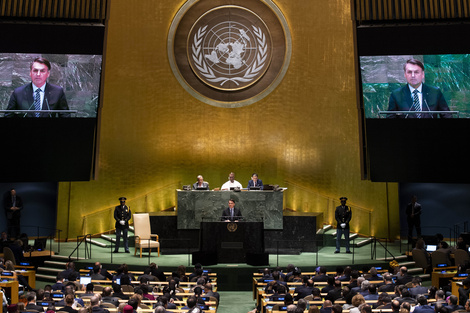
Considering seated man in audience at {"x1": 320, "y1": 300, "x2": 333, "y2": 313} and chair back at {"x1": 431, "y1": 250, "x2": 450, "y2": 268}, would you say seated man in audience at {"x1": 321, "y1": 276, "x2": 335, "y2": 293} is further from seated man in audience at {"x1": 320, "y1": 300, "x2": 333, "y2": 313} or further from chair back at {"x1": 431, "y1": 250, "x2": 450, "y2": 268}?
chair back at {"x1": 431, "y1": 250, "x2": 450, "y2": 268}

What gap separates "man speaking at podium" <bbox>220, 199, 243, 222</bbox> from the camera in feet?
49.8

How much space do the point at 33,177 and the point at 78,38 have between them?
366 centimetres

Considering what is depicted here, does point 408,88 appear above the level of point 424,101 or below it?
above

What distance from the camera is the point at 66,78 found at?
1634cm

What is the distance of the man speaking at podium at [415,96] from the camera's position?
1559 cm

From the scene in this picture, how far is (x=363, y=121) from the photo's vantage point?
16.2m

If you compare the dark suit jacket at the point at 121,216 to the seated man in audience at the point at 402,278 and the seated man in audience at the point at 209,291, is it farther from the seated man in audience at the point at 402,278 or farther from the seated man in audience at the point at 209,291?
the seated man in audience at the point at 402,278

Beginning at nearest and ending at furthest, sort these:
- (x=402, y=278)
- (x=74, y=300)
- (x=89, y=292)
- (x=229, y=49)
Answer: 1. (x=74, y=300)
2. (x=89, y=292)
3. (x=402, y=278)
4. (x=229, y=49)

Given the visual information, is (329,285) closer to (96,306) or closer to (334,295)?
(334,295)

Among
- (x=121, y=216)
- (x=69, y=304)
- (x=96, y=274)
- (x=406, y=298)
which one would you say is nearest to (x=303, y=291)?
(x=406, y=298)

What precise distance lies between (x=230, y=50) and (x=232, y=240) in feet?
19.9

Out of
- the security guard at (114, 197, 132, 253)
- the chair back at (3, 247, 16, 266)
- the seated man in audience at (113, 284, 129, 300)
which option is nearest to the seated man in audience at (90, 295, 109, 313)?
the seated man in audience at (113, 284, 129, 300)

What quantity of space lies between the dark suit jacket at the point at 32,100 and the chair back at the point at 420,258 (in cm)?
882

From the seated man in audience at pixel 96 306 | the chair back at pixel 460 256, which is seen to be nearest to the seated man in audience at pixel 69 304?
the seated man in audience at pixel 96 306
